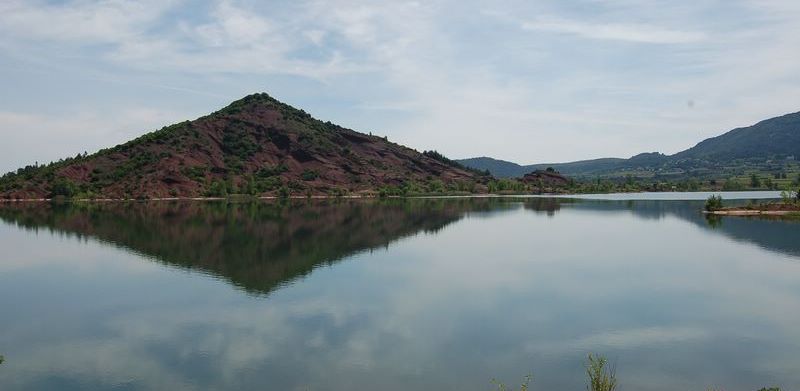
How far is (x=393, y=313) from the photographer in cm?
3809

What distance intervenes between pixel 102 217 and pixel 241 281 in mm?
82841

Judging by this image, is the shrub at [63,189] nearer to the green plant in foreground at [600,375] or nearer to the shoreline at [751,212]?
the shoreline at [751,212]

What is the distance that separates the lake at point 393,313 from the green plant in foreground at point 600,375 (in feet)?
1.96

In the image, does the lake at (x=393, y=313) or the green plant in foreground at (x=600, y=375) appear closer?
the green plant in foreground at (x=600, y=375)

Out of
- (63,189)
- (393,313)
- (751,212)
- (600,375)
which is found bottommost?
(393,313)

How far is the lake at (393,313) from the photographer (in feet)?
87.5

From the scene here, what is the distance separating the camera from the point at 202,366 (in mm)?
27547

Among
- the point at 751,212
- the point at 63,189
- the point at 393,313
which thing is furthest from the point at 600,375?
the point at 63,189

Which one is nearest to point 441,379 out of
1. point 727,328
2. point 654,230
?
point 727,328

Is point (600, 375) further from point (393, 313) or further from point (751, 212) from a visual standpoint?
point (751, 212)

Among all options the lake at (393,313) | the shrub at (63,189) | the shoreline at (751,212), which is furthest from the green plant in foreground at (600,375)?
the shrub at (63,189)

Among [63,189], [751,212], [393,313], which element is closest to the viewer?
[393,313]

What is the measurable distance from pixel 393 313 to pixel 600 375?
58.2 feet

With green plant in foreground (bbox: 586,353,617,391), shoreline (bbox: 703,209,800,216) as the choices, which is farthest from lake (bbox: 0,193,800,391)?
shoreline (bbox: 703,209,800,216)
